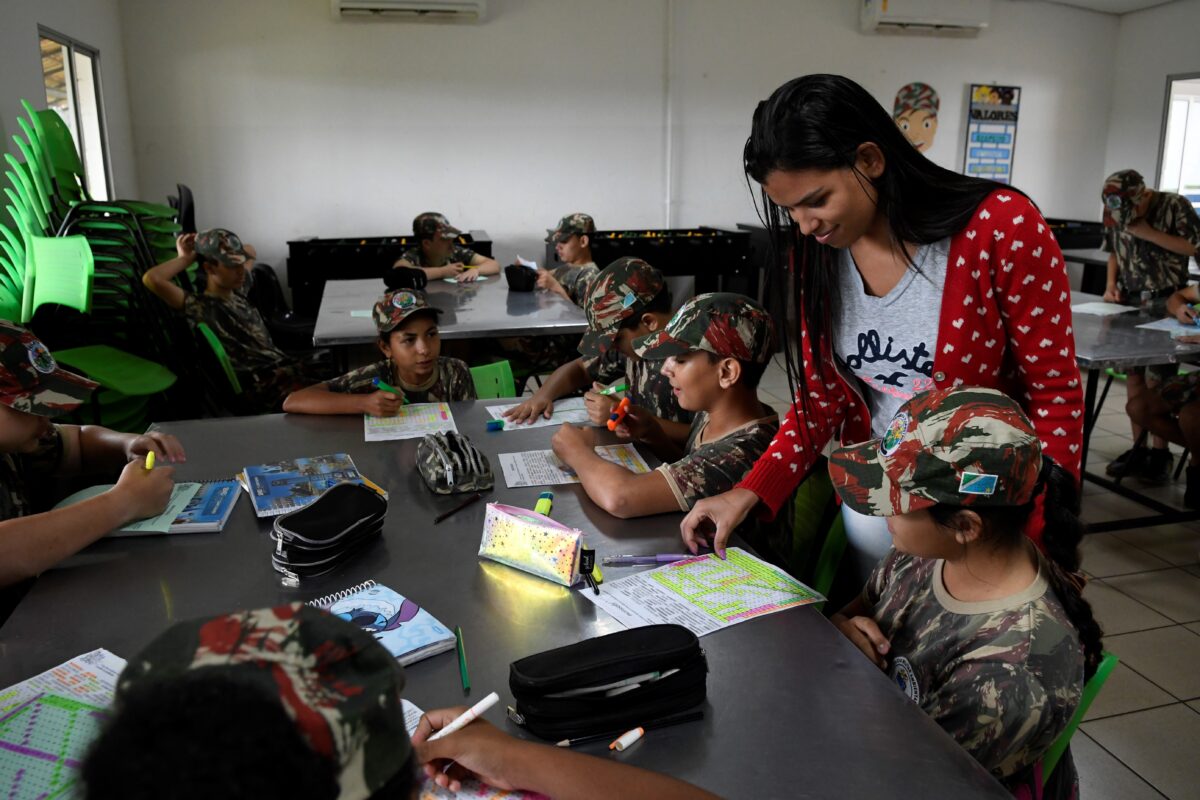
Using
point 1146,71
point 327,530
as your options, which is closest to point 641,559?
point 327,530

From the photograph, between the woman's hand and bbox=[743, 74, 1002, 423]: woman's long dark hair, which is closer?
bbox=[743, 74, 1002, 423]: woman's long dark hair

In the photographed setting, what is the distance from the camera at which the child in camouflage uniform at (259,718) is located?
45 cm

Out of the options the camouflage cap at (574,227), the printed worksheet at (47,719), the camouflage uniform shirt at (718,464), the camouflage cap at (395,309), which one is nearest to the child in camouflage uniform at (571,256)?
the camouflage cap at (574,227)

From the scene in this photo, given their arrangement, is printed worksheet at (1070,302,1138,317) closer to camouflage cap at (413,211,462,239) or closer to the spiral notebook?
camouflage cap at (413,211,462,239)

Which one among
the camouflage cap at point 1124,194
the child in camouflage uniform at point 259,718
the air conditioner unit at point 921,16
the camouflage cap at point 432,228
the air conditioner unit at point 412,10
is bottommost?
the child in camouflage uniform at point 259,718

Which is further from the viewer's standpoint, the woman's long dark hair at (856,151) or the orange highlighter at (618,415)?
the orange highlighter at (618,415)

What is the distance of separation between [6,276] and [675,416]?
2.80 meters

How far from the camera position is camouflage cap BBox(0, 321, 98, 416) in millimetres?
1729

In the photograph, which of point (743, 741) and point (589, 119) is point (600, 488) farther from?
point (589, 119)

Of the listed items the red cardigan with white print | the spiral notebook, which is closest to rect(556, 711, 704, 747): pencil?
the spiral notebook

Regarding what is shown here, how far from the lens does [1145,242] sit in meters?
4.40

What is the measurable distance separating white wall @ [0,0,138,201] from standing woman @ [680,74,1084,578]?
3.72 meters

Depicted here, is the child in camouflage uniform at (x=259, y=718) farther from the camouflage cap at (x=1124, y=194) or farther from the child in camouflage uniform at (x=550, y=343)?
the camouflage cap at (x=1124, y=194)

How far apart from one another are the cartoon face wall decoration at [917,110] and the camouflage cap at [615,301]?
18.8 feet
